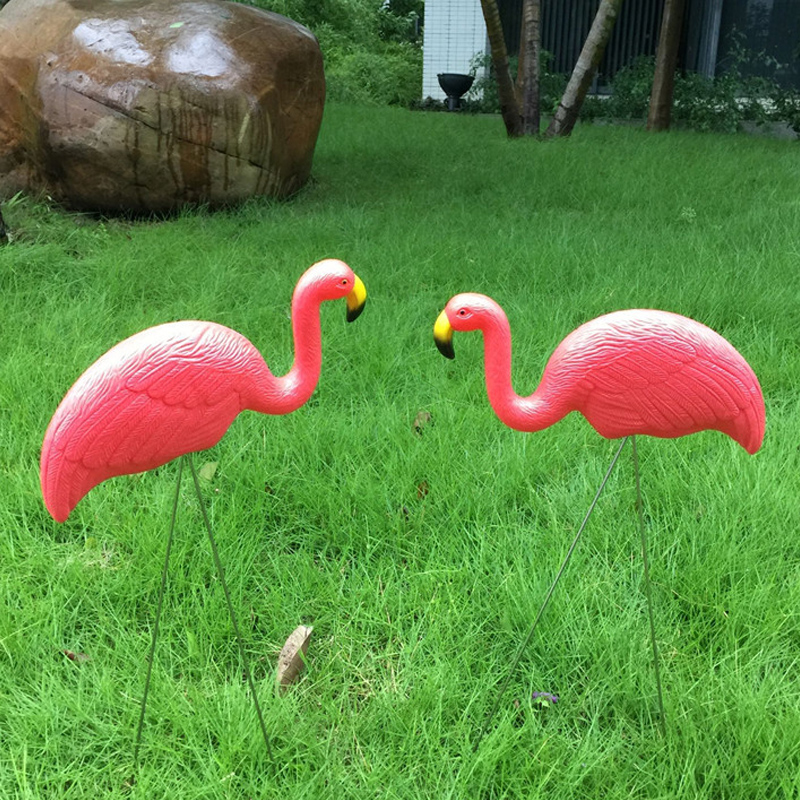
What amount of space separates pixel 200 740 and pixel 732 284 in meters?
3.06

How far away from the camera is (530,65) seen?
325 inches

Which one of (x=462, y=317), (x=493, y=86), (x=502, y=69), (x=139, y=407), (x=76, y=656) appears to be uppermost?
(x=462, y=317)

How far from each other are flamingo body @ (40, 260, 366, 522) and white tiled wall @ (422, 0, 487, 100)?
46.3 feet

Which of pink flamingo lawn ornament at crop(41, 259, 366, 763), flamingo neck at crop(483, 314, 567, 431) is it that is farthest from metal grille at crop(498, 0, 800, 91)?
pink flamingo lawn ornament at crop(41, 259, 366, 763)

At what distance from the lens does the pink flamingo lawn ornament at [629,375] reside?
1268 millimetres

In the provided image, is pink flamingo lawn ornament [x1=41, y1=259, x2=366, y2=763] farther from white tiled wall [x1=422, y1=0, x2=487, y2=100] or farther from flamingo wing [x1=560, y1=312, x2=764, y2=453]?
white tiled wall [x1=422, y1=0, x2=487, y2=100]

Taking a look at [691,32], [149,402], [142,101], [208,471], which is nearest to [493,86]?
[691,32]

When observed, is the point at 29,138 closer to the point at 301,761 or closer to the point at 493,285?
the point at 493,285

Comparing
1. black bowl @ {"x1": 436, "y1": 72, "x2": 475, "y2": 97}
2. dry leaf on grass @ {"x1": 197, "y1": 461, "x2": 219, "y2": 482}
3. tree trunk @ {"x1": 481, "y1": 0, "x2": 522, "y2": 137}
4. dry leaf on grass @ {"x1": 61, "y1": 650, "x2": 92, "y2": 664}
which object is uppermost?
tree trunk @ {"x1": 481, "y1": 0, "x2": 522, "y2": 137}

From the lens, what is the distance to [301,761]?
1529 millimetres

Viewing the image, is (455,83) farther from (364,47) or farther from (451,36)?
(364,47)

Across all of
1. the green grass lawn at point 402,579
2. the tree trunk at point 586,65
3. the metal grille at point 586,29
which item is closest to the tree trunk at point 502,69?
the tree trunk at point 586,65

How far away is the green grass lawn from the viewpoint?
1.51 metres

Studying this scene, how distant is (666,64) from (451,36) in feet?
20.3
